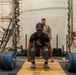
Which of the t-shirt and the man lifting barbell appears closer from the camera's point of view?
the man lifting barbell

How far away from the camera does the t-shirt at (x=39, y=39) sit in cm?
538

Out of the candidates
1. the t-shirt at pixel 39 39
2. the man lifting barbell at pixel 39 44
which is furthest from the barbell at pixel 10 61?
the t-shirt at pixel 39 39

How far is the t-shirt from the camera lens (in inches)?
212

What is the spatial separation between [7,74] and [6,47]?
13.5ft

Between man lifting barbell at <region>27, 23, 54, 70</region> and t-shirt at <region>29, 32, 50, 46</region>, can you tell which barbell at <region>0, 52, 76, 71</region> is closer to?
man lifting barbell at <region>27, 23, 54, 70</region>

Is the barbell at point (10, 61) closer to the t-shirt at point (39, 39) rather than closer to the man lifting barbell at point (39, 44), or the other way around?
the man lifting barbell at point (39, 44)

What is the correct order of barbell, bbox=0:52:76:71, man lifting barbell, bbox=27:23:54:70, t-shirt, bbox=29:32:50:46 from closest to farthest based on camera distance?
barbell, bbox=0:52:76:71 < man lifting barbell, bbox=27:23:54:70 < t-shirt, bbox=29:32:50:46

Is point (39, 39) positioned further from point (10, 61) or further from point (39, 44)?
point (10, 61)

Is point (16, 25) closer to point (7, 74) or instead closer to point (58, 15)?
point (58, 15)

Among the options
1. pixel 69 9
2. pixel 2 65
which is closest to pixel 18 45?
pixel 69 9

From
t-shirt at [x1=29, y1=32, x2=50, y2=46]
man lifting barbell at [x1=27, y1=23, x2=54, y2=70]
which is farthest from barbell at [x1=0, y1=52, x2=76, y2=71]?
t-shirt at [x1=29, y1=32, x2=50, y2=46]

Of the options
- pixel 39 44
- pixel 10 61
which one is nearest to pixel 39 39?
pixel 39 44

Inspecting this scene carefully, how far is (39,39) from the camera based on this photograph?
5.42 metres

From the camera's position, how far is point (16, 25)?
840cm
